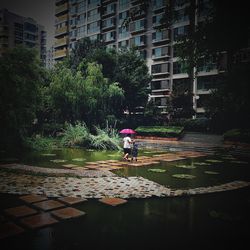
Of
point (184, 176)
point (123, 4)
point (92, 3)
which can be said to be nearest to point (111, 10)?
point (123, 4)

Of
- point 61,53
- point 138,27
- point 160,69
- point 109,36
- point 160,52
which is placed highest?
point 109,36

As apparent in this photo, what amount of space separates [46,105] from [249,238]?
22267 mm

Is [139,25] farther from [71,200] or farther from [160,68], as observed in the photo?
[71,200]

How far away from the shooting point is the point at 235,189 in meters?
7.30

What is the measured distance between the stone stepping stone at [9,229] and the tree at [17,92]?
30.8 ft

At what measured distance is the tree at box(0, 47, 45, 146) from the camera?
43.0ft

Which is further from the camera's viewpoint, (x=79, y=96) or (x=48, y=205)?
(x=79, y=96)

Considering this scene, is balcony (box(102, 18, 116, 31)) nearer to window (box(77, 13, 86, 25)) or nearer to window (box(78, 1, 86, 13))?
window (box(77, 13, 86, 25))

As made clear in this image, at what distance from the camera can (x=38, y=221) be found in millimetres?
4617

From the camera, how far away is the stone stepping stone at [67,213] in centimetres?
490

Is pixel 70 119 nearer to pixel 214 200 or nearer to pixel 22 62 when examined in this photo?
pixel 22 62

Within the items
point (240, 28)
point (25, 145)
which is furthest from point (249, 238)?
point (25, 145)

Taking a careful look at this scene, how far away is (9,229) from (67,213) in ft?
3.58

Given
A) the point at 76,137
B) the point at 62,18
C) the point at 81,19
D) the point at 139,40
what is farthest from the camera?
the point at 62,18
